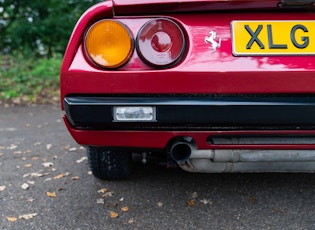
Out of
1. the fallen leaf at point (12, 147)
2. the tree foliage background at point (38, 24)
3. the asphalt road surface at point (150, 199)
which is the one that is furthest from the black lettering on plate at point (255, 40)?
the tree foliage background at point (38, 24)

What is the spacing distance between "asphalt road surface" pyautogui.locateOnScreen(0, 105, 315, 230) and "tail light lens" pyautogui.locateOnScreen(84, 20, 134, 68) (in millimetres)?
888

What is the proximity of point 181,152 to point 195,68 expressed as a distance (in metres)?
0.45

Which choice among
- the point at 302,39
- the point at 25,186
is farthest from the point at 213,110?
the point at 25,186

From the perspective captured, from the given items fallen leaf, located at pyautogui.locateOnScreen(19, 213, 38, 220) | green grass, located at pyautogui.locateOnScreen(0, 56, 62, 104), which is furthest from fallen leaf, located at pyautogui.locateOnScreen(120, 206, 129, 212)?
green grass, located at pyautogui.locateOnScreen(0, 56, 62, 104)

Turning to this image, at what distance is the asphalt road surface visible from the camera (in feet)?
6.63

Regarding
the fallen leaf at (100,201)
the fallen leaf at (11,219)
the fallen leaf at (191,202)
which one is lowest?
the fallen leaf at (191,202)

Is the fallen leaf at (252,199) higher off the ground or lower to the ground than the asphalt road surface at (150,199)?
lower

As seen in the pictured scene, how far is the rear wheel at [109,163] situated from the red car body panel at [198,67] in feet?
2.41

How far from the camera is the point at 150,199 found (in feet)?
7.56

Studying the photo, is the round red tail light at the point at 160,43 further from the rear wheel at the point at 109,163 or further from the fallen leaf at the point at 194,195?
the fallen leaf at the point at 194,195

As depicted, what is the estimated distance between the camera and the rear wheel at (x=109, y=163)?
235cm

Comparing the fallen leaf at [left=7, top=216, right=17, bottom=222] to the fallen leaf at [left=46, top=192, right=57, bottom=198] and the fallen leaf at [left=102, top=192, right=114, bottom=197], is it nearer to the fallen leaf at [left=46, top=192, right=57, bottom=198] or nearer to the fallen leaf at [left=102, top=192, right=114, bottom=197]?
the fallen leaf at [left=46, top=192, right=57, bottom=198]

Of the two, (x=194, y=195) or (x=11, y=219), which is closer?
(x=11, y=219)

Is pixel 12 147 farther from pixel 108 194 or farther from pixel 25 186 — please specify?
pixel 108 194
